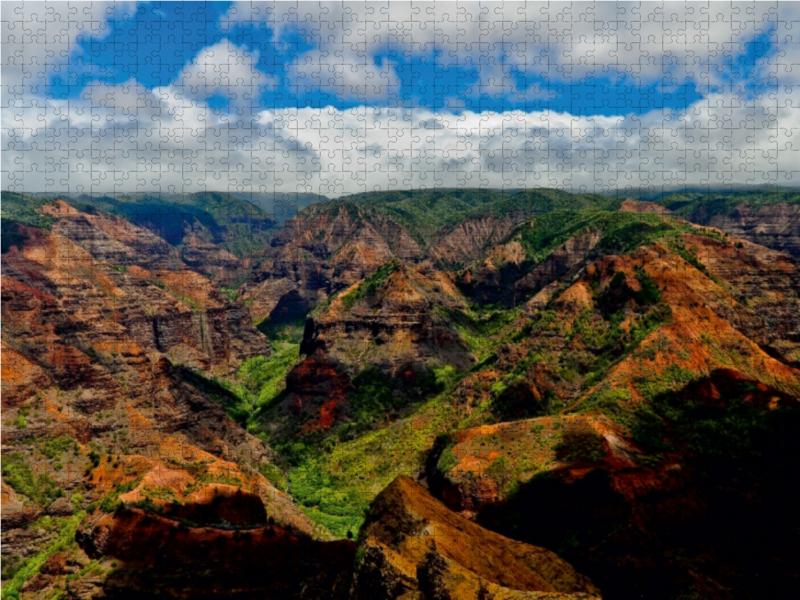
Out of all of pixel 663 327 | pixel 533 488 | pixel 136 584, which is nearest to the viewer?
pixel 136 584

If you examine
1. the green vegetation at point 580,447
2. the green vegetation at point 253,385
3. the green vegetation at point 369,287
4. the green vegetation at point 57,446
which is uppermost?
the green vegetation at point 369,287

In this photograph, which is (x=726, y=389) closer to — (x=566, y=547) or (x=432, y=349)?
(x=566, y=547)

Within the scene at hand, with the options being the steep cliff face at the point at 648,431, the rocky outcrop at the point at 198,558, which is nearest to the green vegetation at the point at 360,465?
the steep cliff face at the point at 648,431

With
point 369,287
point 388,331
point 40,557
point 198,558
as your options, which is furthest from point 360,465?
point 369,287

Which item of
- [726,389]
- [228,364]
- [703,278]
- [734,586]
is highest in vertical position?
[703,278]

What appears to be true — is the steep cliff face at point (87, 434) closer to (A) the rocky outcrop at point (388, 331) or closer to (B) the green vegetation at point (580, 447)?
(B) the green vegetation at point (580, 447)

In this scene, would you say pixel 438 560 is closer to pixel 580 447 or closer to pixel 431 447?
pixel 580 447

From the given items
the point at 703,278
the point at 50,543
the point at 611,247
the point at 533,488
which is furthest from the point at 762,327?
the point at 50,543
